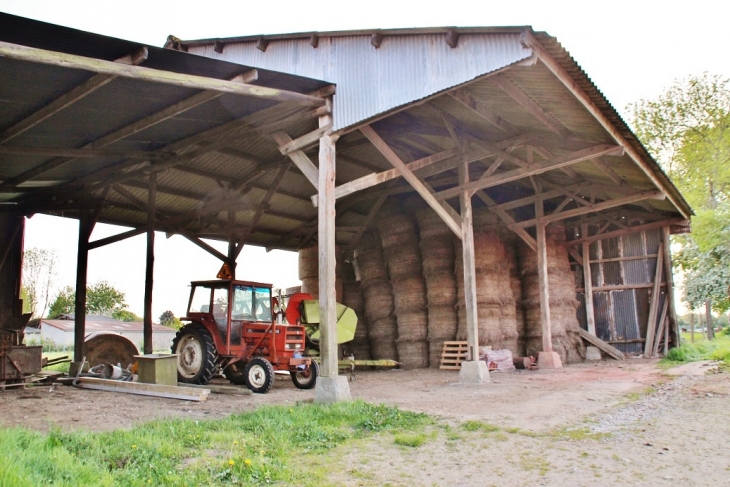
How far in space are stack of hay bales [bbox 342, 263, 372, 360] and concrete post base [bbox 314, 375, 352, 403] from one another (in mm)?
7530

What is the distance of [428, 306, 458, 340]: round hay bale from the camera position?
1348 centimetres

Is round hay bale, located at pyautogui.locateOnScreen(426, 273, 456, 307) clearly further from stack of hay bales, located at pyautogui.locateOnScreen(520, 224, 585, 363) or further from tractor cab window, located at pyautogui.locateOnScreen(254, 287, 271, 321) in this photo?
tractor cab window, located at pyautogui.locateOnScreen(254, 287, 271, 321)

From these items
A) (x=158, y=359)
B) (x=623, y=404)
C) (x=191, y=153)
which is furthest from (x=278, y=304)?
(x=623, y=404)

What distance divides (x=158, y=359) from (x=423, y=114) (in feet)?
20.2

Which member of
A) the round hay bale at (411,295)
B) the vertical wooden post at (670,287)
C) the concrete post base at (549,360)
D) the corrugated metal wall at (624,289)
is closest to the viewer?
the concrete post base at (549,360)

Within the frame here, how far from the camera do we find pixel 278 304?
10352mm

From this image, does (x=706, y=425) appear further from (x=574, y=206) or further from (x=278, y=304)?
(x=574, y=206)

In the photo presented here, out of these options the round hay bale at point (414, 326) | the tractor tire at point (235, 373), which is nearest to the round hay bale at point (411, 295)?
the round hay bale at point (414, 326)

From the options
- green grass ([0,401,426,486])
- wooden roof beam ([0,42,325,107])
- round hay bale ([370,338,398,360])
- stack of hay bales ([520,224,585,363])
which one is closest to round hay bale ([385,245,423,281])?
round hay bale ([370,338,398,360])

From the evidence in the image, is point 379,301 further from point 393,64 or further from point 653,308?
point 393,64

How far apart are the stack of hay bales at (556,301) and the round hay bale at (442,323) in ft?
7.26

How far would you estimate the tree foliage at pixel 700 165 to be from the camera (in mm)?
18328

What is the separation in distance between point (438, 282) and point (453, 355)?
184 centimetres

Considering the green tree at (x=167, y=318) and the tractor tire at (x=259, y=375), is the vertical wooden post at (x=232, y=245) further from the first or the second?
the green tree at (x=167, y=318)
